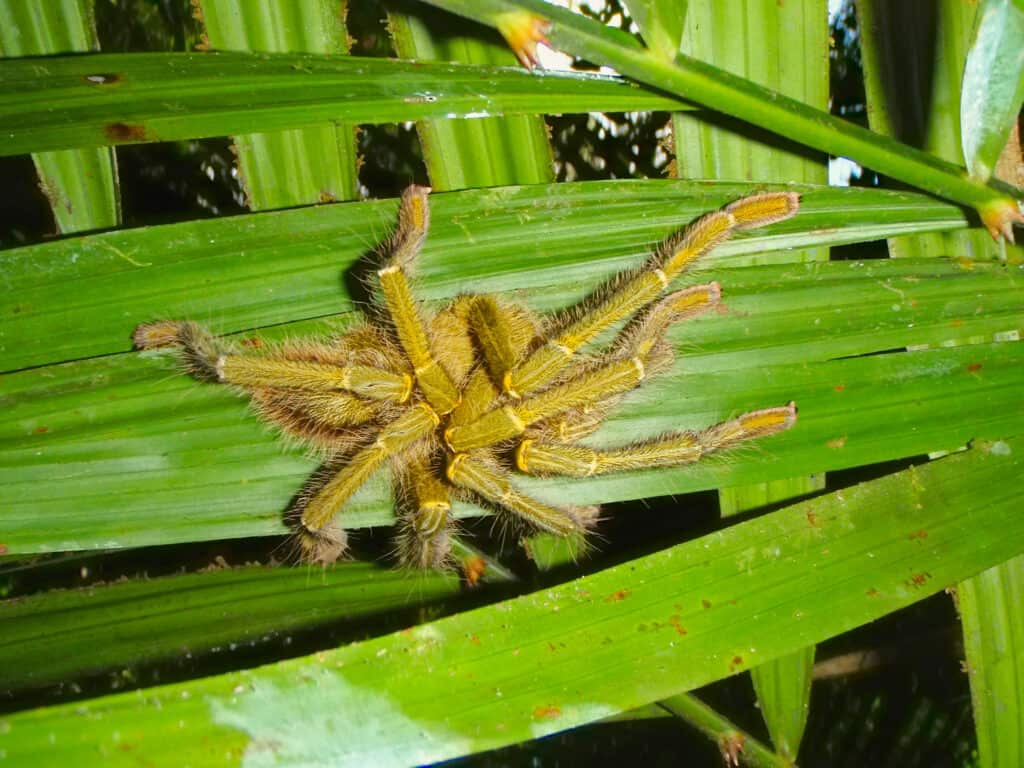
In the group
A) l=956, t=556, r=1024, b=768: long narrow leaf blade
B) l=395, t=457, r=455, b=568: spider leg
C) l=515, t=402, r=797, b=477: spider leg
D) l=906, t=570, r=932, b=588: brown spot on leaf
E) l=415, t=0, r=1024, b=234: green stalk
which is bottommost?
l=956, t=556, r=1024, b=768: long narrow leaf blade

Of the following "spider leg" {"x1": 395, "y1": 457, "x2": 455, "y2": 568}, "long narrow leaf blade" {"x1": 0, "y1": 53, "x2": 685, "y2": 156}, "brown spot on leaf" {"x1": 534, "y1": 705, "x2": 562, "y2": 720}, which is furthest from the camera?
"spider leg" {"x1": 395, "y1": 457, "x2": 455, "y2": 568}

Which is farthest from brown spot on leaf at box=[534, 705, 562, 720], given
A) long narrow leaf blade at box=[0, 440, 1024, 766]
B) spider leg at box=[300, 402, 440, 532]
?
spider leg at box=[300, 402, 440, 532]

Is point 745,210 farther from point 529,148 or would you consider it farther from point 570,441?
point 570,441

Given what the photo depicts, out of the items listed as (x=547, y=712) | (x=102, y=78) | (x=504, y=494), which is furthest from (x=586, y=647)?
(x=102, y=78)

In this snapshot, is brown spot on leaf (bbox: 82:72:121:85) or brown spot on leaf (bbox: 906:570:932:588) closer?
brown spot on leaf (bbox: 82:72:121:85)

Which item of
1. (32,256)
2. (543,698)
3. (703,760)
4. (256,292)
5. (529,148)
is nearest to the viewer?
(543,698)

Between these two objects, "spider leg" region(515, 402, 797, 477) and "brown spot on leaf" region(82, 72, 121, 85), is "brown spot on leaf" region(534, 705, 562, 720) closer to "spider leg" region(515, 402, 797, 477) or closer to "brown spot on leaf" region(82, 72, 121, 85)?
"spider leg" region(515, 402, 797, 477)

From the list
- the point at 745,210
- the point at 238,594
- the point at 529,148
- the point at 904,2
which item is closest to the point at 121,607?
the point at 238,594

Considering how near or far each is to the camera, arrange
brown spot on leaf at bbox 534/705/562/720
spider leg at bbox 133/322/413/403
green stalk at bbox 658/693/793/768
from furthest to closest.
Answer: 1. green stalk at bbox 658/693/793/768
2. spider leg at bbox 133/322/413/403
3. brown spot on leaf at bbox 534/705/562/720

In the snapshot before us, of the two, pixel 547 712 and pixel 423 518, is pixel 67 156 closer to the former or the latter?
pixel 423 518
